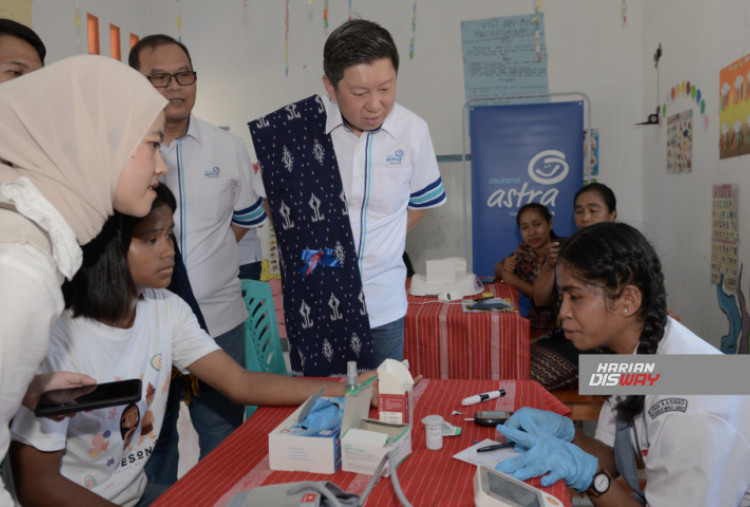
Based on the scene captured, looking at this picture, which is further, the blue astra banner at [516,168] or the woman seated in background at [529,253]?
the blue astra banner at [516,168]

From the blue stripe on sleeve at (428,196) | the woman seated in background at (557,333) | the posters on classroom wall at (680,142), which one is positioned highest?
the posters on classroom wall at (680,142)

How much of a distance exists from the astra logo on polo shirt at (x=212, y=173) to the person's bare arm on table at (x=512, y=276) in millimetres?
1884

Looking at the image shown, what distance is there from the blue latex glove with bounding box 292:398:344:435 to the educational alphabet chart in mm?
2209

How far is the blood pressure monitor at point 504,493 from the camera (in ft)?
2.68

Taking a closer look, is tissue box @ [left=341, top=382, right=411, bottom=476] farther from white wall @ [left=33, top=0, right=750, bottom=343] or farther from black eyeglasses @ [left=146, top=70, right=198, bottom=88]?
white wall @ [left=33, top=0, right=750, bottom=343]

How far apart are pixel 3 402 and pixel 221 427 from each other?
118cm

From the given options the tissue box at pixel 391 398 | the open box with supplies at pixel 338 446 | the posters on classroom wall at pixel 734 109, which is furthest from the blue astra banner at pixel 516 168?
the open box with supplies at pixel 338 446

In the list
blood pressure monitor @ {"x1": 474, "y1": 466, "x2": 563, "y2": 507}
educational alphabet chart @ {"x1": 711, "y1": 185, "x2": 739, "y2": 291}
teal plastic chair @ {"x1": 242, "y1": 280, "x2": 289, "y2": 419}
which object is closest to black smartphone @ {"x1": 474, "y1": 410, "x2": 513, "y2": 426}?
blood pressure monitor @ {"x1": 474, "y1": 466, "x2": 563, "y2": 507}

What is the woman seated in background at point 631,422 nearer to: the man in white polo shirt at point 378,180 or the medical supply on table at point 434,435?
the medical supply on table at point 434,435

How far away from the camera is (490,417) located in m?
1.18

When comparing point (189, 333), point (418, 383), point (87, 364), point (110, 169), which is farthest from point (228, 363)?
point (110, 169)

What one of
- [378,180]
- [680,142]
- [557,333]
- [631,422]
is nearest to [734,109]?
[680,142]

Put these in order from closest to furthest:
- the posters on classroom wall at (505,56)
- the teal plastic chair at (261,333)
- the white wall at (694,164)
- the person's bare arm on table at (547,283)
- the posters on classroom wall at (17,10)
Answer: the teal plastic chair at (261,333) → the white wall at (694,164) → the person's bare arm on table at (547,283) → the posters on classroom wall at (17,10) → the posters on classroom wall at (505,56)

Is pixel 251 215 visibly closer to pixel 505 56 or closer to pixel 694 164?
pixel 694 164
